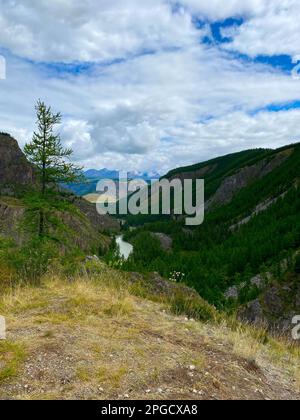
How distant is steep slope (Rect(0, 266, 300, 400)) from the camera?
22.2 ft

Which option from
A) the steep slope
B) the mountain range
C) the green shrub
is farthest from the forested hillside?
the steep slope

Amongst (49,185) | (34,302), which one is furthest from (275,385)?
(49,185)

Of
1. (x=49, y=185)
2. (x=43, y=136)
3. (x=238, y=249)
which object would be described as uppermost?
(x=43, y=136)

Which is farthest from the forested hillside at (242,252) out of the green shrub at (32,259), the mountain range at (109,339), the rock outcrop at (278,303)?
the green shrub at (32,259)

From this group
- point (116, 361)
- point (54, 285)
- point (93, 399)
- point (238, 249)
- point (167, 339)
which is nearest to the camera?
point (93, 399)

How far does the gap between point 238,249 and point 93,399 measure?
157 metres

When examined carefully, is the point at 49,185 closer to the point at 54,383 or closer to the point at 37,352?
the point at 37,352

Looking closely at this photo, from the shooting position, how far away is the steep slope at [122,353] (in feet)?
22.2

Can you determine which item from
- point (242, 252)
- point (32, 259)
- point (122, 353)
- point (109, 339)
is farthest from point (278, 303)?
point (122, 353)

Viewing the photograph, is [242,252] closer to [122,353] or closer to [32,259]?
[32,259]

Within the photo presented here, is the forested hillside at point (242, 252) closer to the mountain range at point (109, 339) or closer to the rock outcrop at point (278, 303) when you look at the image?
the rock outcrop at point (278, 303)

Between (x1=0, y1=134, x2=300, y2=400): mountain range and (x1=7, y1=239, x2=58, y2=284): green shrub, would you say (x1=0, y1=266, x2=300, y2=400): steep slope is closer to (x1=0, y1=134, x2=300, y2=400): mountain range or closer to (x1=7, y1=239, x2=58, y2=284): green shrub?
(x1=0, y1=134, x2=300, y2=400): mountain range
